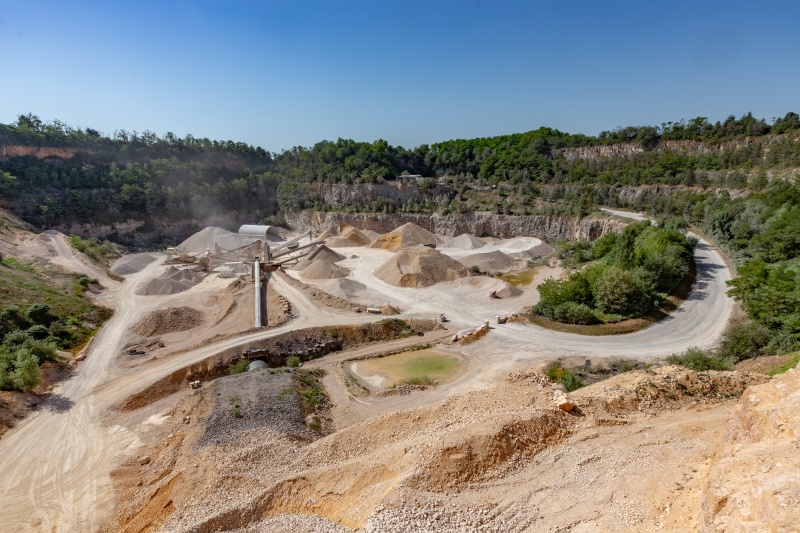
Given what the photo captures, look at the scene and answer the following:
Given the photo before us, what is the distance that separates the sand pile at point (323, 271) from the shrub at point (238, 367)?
2030cm

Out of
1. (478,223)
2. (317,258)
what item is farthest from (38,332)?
(478,223)

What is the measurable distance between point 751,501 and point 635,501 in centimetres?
392

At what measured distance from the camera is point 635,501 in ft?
34.1

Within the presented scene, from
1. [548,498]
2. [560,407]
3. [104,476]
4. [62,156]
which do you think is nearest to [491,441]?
[548,498]

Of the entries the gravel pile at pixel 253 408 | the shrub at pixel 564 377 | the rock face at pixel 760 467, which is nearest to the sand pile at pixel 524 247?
the shrub at pixel 564 377

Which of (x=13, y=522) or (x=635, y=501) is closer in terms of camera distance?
(x=635, y=501)

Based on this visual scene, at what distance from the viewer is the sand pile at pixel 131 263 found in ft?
166

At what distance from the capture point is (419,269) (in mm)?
44625

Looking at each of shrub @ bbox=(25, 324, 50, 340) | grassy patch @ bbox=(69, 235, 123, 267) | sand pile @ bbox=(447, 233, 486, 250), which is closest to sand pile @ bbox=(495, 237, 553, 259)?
sand pile @ bbox=(447, 233, 486, 250)

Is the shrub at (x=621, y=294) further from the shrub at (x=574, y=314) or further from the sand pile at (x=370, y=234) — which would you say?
the sand pile at (x=370, y=234)

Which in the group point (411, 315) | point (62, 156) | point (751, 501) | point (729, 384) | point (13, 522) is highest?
point (62, 156)

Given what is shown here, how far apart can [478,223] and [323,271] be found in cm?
3276

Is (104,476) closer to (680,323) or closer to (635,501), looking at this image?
(635,501)

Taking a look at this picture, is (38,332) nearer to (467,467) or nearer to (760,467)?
(467,467)
